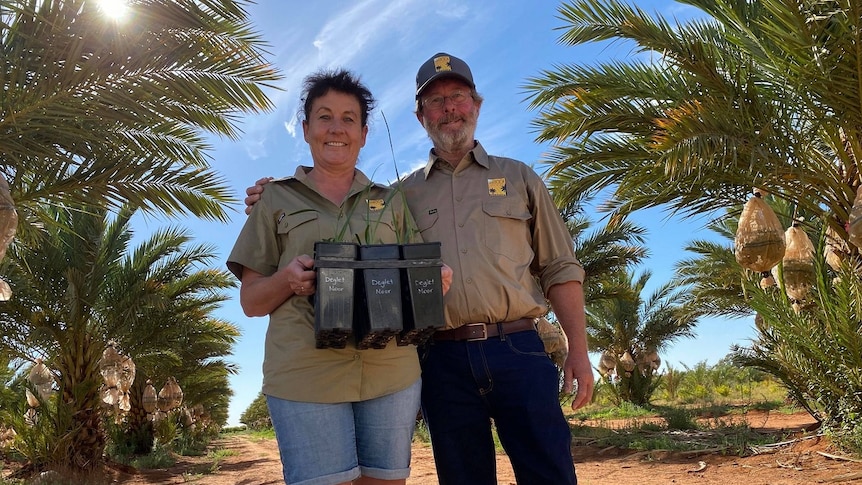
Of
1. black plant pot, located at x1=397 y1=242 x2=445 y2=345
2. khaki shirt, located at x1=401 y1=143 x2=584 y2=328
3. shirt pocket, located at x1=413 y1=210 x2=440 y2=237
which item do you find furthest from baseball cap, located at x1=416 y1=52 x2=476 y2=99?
black plant pot, located at x1=397 y1=242 x2=445 y2=345

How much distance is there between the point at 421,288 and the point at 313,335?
39 cm

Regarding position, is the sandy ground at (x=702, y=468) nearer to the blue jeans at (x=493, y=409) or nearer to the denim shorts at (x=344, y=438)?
the blue jeans at (x=493, y=409)

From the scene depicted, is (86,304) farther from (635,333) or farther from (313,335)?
(635,333)

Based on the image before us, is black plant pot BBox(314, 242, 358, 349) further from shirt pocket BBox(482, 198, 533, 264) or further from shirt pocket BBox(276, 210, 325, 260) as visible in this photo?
shirt pocket BBox(482, 198, 533, 264)

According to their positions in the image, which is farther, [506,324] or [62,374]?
[62,374]

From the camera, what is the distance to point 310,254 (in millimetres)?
2135

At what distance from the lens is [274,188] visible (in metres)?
2.28

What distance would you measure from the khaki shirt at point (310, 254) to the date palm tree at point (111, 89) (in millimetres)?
3207

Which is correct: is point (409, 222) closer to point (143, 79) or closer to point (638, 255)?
point (143, 79)

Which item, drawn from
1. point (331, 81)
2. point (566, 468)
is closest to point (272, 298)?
point (331, 81)

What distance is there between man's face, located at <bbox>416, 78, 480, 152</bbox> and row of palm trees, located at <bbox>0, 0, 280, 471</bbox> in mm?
2949

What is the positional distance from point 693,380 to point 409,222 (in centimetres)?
3216

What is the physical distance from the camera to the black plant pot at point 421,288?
1944mm

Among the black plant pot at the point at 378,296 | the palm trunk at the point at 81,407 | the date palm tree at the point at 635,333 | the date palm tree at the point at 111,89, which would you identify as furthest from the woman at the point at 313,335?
the date palm tree at the point at 635,333
